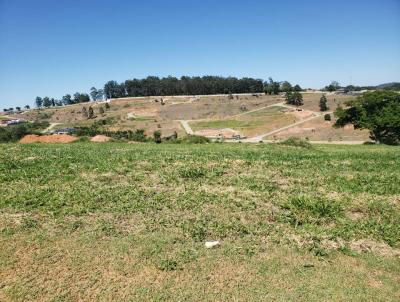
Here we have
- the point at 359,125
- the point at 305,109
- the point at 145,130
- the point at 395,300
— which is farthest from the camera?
the point at 305,109

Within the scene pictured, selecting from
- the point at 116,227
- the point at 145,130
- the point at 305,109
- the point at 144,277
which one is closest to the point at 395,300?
the point at 144,277

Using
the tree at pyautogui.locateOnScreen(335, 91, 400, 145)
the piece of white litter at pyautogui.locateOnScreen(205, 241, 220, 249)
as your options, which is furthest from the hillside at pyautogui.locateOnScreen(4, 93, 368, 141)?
the piece of white litter at pyautogui.locateOnScreen(205, 241, 220, 249)

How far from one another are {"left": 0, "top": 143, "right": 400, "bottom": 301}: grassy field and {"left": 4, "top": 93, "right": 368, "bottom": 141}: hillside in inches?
2271

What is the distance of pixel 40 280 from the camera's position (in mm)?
6324

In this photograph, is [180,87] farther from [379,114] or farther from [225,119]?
[379,114]

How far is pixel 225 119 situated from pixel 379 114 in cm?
5875

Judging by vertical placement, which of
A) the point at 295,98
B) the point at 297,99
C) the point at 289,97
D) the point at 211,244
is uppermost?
the point at 211,244

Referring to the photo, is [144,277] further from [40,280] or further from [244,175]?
[244,175]

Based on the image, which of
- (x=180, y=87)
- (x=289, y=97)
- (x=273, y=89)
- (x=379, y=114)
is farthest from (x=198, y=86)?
(x=379, y=114)

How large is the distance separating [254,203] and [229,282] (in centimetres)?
395

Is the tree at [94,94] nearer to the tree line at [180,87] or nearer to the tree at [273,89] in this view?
the tree line at [180,87]

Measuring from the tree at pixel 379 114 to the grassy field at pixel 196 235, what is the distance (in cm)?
3822

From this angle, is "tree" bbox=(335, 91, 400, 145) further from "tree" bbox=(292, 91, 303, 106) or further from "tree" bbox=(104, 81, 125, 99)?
"tree" bbox=(104, 81, 125, 99)

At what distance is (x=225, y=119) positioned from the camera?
104500 mm
